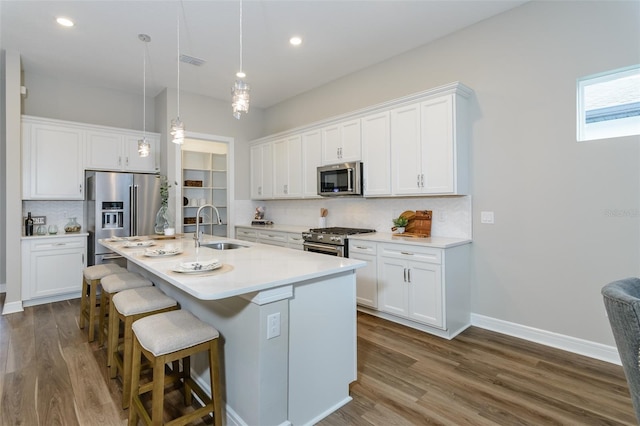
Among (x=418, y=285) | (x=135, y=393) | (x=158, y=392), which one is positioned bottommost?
(x=135, y=393)

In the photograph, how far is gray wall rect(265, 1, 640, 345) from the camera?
2.53 meters

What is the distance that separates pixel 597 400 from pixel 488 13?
3.34 metres

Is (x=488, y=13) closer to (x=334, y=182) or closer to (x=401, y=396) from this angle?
(x=334, y=182)

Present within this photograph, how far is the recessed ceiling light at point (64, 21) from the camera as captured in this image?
3.20m

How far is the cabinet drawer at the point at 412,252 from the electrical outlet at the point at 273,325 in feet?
6.17

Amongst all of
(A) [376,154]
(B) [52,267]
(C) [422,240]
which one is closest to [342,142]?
(A) [376,154]

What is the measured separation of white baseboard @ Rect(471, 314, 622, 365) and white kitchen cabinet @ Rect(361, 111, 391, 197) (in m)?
1.69

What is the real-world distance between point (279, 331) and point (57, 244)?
4048 millimetres

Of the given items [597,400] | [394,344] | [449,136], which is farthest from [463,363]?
[449,136]

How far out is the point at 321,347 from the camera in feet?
6.23

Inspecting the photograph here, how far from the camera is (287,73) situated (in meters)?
4.60

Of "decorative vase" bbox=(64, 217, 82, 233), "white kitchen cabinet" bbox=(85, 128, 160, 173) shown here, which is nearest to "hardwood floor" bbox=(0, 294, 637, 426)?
"decorative vase" bbox=(64, 217, 82, 233)

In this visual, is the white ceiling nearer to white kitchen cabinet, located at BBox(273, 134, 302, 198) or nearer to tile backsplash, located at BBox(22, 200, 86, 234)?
white kitchen cabinet, located at BBox(273, 134, 302, 198)

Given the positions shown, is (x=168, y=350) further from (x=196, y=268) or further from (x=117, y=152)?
(x=117, y=152)
